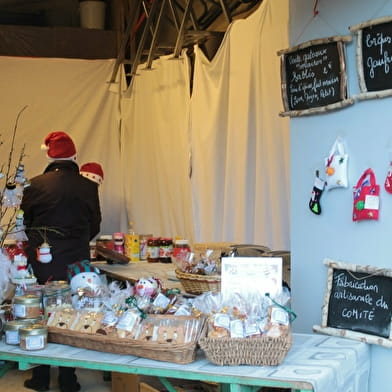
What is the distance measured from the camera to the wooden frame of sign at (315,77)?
2.09m

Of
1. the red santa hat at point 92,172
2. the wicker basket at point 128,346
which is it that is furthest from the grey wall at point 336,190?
the red santa hat at point 92,172

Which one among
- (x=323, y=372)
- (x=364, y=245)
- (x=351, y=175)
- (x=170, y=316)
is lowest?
(x=323, y=372)

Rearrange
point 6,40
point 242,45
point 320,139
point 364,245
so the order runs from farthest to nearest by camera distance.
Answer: point 6,40 < point 242,45 < point 320,139 < point 364,245

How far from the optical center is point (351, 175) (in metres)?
2.08

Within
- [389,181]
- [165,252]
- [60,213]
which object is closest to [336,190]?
[389,181]

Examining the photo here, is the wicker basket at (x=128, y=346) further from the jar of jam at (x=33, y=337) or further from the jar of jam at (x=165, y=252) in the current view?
the jar of jam at (x=165, y=252)

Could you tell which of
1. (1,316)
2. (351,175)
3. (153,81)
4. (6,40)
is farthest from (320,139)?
(6,40)

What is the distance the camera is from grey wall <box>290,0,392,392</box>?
78.5 inches

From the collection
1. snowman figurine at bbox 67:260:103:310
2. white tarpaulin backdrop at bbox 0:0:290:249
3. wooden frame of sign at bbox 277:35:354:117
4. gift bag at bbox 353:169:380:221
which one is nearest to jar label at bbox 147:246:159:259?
white tarpaulin backdrop at bbox 0:0:290:249

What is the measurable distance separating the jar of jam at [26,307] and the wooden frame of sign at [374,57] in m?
1.26

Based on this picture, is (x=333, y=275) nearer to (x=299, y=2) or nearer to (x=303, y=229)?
(x=303, y=229)

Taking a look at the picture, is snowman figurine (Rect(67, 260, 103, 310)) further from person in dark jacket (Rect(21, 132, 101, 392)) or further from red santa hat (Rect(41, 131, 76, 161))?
red santa hat (Rect(41, 131, 76, 161))

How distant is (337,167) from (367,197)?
16 cm

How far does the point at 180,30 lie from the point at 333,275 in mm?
2472
